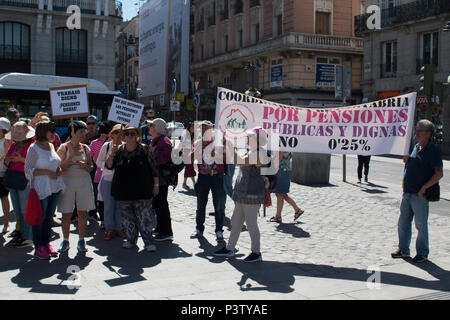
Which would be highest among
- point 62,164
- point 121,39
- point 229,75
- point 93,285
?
point 121,39

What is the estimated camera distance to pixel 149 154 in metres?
7.60

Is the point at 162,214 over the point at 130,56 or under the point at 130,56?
under

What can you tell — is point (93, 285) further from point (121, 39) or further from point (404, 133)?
point (121, 39)

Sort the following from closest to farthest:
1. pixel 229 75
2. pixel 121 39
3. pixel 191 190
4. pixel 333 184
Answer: pixel 191 190
pixel 333 184
pixel 229 75
pixel 121 39

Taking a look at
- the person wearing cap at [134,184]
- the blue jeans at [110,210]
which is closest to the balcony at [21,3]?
the blue jeans at [110,210]

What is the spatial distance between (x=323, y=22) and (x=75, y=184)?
35.6 m

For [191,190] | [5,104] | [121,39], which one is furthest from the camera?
[121,39]

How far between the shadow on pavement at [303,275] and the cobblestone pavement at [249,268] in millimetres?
11

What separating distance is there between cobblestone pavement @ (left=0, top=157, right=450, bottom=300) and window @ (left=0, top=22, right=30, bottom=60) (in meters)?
28.9

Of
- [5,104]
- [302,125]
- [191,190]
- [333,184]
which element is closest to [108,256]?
[302,125]

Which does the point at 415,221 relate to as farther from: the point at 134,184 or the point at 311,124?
the point at 134,184

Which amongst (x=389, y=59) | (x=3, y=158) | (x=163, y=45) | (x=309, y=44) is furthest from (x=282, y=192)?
(x=163, y=45)

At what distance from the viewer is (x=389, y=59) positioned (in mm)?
34625

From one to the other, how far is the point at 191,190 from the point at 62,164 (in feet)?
22.0
